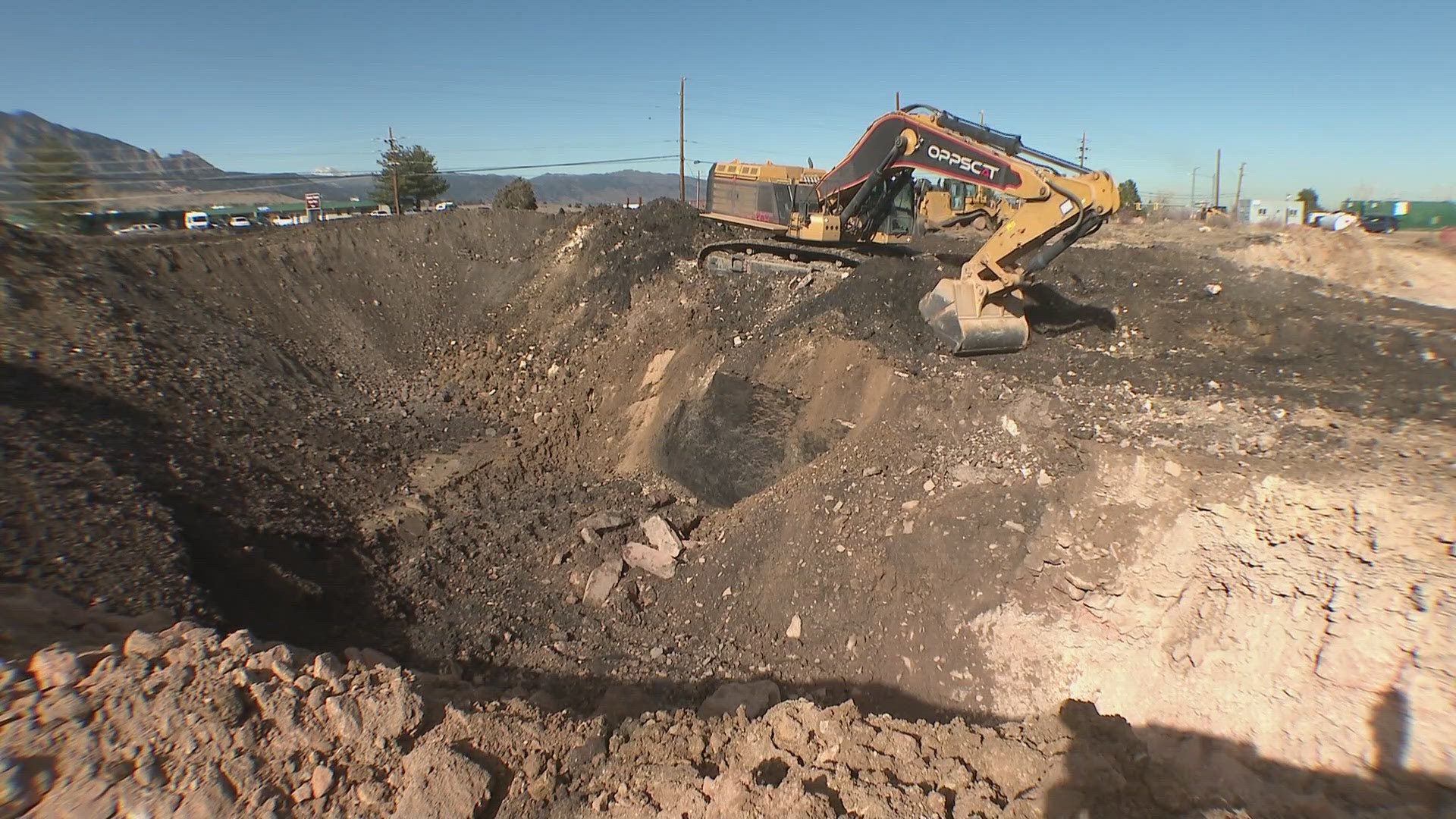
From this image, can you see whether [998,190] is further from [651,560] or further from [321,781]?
[321,781]

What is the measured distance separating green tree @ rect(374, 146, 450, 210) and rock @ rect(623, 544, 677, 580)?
31.2m

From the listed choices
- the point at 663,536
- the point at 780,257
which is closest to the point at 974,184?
the point at 780,257

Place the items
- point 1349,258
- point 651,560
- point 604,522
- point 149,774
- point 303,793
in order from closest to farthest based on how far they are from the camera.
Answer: point 149,774 → point 303,793 → point 651,560 → point 604,522 → point 1349,258

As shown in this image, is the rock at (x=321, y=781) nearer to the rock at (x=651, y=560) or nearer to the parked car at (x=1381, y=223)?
the rock at (x=651, y=560)

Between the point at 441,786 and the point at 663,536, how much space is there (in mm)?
3855

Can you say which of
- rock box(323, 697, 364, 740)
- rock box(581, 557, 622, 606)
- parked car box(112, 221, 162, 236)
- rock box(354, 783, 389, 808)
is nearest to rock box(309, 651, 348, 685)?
rock box(323, 697, 364, 740)

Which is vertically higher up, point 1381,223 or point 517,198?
point 1381,223

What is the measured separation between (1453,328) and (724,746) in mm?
13250

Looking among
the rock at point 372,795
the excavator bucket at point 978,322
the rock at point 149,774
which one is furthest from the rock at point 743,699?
the excavator bucket at point 978,322

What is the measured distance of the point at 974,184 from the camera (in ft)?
25.4

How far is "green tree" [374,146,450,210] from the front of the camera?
33.3 metres

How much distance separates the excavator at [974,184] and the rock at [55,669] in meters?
7.41

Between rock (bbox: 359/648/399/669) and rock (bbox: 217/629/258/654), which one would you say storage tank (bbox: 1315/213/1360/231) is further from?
rock (bbox: 217/629/258/654)

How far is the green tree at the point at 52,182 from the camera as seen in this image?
25.0 meters
